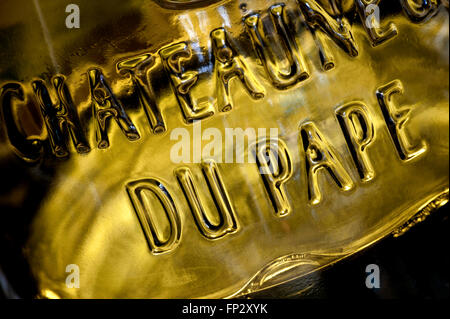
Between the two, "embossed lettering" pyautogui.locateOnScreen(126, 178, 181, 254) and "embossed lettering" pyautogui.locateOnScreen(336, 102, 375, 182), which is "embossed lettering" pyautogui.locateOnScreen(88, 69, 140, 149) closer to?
"embossed lettering" pyautogui.locateOnScreen(126, 178, 181, 254)

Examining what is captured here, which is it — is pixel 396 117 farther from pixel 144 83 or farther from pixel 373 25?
pixel 144 83

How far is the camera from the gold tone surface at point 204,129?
0.60 metres

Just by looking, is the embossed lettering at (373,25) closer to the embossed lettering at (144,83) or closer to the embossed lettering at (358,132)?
the embossed lettering at (358,132)

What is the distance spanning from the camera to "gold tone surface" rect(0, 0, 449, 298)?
23.7 inches

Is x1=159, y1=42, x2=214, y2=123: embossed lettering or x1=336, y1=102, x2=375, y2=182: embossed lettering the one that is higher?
x1=159, y1=42, x2=214, y2=123: embossed lettering

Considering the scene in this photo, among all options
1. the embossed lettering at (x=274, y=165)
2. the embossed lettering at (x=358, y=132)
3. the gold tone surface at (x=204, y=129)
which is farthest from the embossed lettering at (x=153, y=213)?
the embossed lettering at (x=358, y=132)

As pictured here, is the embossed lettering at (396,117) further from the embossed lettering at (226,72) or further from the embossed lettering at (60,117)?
the embossed lettering at (60,117)

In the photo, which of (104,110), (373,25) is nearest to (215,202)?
(104,110)

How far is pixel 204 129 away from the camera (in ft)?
2.03

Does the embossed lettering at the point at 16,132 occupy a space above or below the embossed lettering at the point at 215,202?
above

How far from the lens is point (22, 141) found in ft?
2.00

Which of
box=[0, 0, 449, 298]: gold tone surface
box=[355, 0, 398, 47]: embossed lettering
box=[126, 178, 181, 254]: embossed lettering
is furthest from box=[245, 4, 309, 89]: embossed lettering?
box=[126, 178, 181, 254]: embossed lettering

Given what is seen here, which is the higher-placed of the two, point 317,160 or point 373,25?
point 373,25
